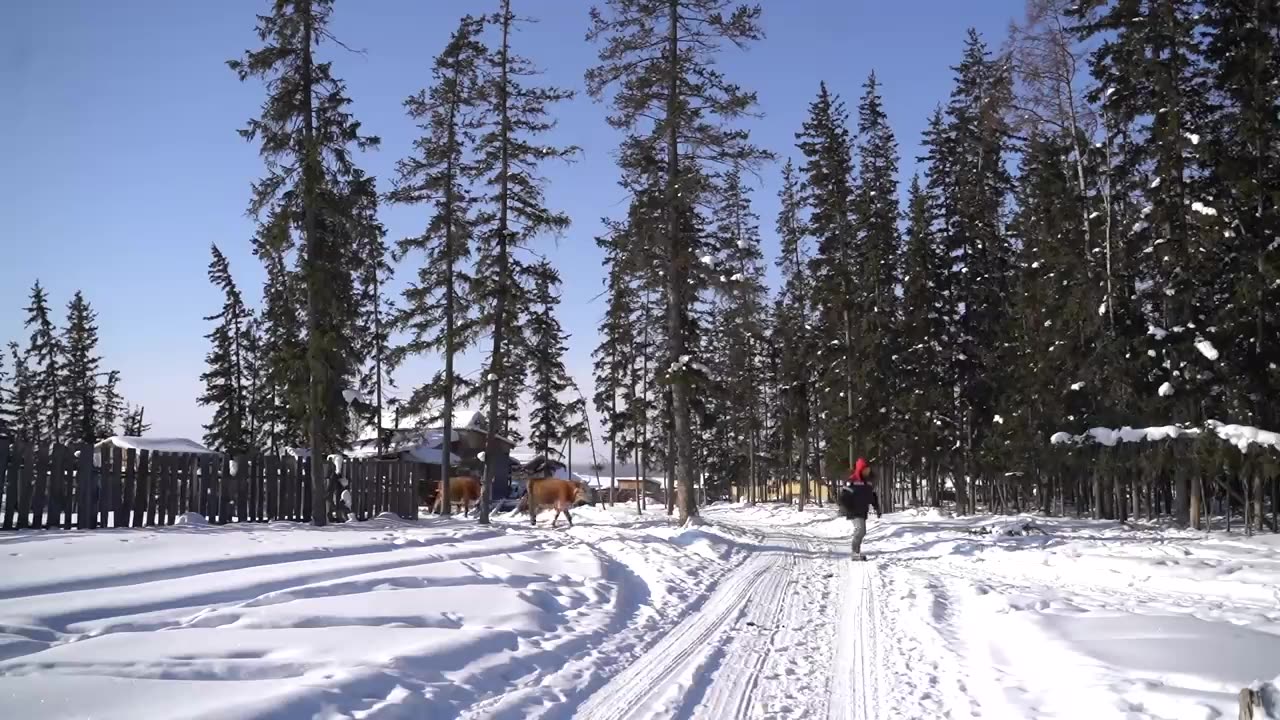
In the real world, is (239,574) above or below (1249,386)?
below

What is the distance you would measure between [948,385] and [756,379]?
61.7ft

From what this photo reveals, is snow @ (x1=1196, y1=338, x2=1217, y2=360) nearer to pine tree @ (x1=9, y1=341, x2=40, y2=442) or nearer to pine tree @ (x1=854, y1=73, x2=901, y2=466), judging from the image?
pine tree @ (x1=854, y1=73, x2=901, y2=466)

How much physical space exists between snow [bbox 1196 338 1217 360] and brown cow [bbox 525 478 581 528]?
1516 cm

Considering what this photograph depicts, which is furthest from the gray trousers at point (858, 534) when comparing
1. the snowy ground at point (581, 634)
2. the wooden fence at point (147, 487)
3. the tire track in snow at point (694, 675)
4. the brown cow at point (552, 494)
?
the wooden fence at point (147, 487)

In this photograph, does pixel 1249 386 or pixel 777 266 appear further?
pixel 777 266

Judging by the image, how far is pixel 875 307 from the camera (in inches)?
1366

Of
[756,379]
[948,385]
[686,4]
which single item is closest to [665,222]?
[686,4]

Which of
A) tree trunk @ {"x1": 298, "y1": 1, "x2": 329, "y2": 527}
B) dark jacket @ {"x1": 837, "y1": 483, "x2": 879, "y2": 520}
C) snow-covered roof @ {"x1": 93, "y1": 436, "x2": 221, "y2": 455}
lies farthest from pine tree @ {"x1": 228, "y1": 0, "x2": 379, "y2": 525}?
snow-covered roof @ {"x1": 93, "y1": 436, "x2": 221, "y2": 455}

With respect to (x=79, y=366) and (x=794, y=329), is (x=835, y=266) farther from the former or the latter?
(x=79, y=366)

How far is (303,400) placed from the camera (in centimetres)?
1914

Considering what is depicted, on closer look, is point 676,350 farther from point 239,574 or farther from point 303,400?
point 239,574

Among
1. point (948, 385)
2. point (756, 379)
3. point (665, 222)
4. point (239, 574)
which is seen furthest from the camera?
point (756, 379)

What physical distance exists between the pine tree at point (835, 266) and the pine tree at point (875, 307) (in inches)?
15.9

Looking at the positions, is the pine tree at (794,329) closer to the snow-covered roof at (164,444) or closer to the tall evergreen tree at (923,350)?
the tall evergreen tree at (923,350)
